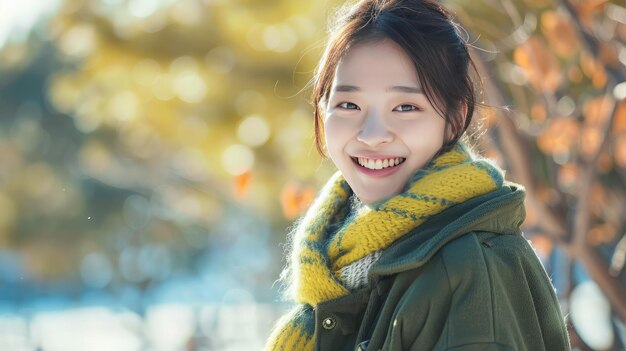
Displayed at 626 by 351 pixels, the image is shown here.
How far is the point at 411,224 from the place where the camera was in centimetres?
198

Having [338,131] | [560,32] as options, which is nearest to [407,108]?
[338,131]

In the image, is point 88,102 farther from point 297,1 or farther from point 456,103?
point 456,103

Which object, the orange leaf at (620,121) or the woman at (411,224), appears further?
the orange leaf at (620,121)

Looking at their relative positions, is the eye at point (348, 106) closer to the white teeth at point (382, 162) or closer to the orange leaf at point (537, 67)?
the white teeth at point (382, 162)

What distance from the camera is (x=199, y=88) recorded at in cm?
796

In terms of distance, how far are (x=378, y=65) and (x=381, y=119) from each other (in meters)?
0.11

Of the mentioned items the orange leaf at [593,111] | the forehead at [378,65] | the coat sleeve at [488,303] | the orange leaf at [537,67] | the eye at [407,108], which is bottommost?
the coat sleeve at [488,303]

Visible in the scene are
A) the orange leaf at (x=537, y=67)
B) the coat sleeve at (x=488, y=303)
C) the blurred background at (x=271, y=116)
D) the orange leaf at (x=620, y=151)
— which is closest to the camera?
the coat sleeve at (x=488, y=303)

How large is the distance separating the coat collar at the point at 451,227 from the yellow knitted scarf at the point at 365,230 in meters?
0.02

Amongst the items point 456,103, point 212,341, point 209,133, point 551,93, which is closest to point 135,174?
point 212,341

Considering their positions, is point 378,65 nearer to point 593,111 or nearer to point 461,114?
point 461,114

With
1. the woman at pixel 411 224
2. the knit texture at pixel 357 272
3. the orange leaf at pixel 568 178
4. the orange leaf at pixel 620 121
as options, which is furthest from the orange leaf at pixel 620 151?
the knit texture at pixel 357 272

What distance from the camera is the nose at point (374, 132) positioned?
2.06 m

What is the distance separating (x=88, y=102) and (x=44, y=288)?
63.7 ft
